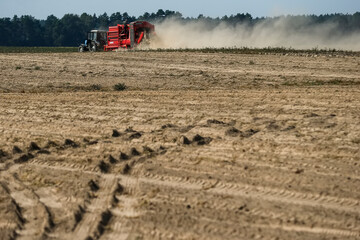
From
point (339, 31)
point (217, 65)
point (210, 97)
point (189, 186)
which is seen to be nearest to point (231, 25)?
point (339, 31)

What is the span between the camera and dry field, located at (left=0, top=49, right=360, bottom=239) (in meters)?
6.21

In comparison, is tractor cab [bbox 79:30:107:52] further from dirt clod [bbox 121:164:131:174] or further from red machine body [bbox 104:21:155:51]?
dirt clod [bbox 121:164:131:174]

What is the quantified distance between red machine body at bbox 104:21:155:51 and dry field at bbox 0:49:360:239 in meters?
A: 25.7

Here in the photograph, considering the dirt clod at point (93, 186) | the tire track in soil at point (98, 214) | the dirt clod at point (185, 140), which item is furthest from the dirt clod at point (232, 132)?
the dirt clod at point (93, 186)

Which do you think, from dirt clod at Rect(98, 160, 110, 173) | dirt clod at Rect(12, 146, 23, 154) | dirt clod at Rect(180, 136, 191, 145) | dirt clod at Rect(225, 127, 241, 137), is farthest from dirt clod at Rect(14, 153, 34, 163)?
dirt clod at Rect(225, 127, 241, 137)

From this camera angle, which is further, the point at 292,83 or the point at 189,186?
the point at 292,83

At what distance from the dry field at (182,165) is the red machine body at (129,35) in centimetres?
2574

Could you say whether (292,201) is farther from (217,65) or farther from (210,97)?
(217,65)

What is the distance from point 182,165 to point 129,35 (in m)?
34.0

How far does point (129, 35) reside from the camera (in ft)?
135

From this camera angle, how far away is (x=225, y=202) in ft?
22.1

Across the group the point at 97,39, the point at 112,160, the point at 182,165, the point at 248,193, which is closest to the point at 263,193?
the point at 248,193

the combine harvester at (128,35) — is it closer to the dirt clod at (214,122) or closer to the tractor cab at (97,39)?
the tractor cab at (97,39)

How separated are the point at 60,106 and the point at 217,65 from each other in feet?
38.6
